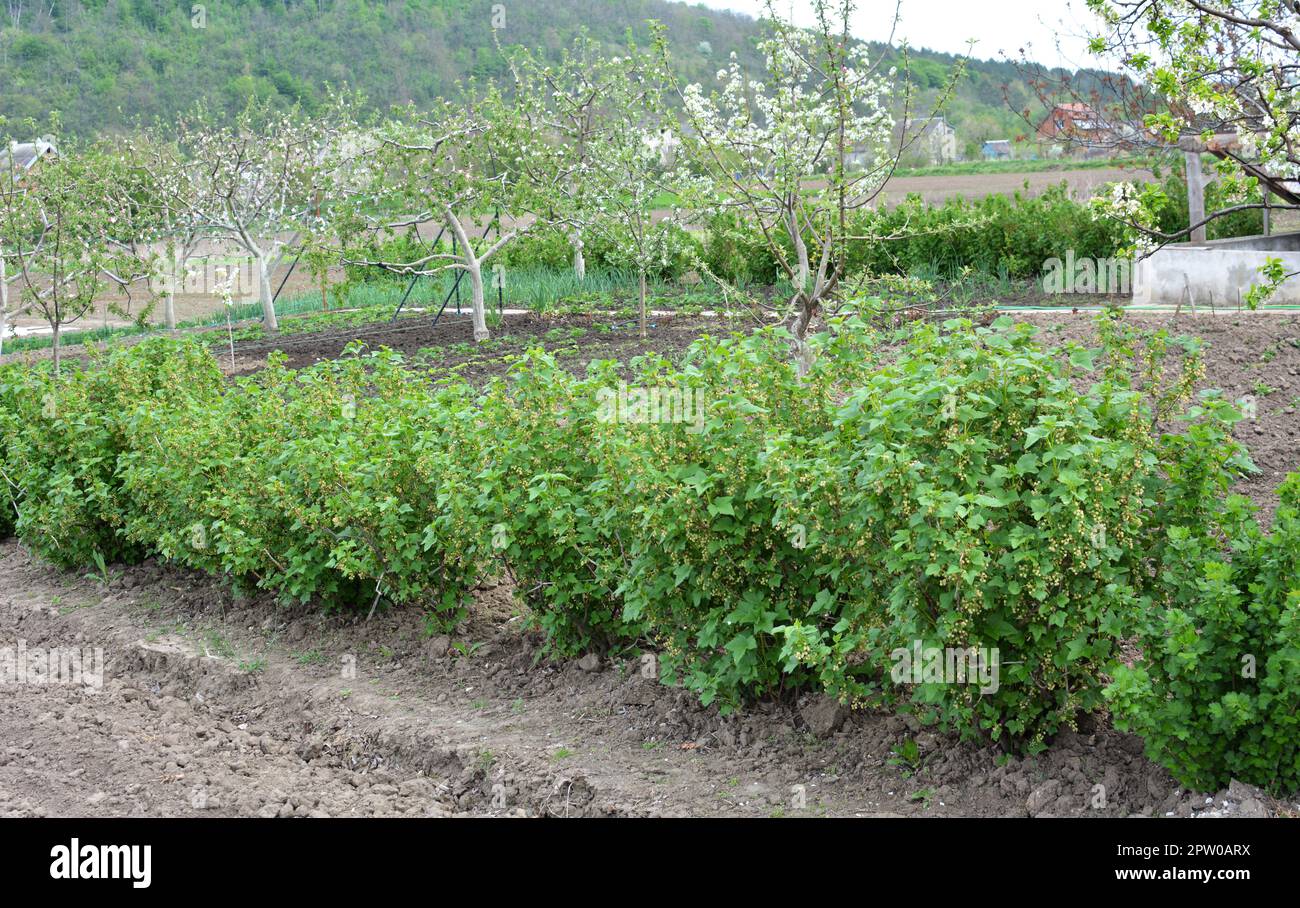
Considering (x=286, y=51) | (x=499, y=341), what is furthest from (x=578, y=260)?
(x=286, y=51)

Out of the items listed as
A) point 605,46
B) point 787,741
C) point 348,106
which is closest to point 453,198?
point 348,106

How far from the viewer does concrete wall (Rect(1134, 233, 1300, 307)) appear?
36.0 ft

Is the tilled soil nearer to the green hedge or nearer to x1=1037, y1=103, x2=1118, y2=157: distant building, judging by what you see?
x1=1037, y1=103, x2=1118, y2=157: distant building

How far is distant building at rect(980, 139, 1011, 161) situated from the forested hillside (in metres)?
0.62

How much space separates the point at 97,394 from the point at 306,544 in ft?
8.65

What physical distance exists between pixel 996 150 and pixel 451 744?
51.7 meters

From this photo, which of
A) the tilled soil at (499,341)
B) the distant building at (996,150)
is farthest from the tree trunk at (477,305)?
the distant building at (996,150)

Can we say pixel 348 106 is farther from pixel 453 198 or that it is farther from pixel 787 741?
pixel 787 741

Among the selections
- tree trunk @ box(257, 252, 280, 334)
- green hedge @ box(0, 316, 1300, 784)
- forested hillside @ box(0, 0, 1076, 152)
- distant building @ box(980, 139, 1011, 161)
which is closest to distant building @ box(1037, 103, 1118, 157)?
green hedge @ box(0, 316, 1300, 784)

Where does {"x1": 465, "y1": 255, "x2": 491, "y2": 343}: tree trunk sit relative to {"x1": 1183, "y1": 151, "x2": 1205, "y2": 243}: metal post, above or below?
below

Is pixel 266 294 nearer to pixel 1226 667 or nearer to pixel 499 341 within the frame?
pixel 499 341

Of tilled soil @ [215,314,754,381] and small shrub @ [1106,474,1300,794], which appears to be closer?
small shrub @ [1106,474,1300,794]

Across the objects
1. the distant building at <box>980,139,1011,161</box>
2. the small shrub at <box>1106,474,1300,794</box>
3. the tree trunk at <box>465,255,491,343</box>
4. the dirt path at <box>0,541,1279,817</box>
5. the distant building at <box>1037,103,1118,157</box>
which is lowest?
the dirt path at <box>0,541,1279,817</box>

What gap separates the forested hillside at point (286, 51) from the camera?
1871 inches
